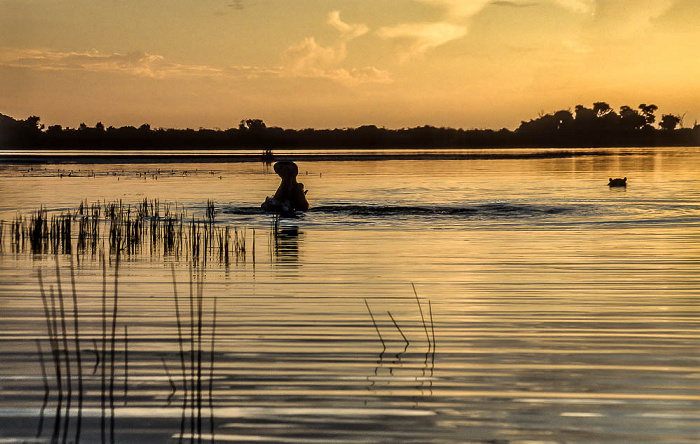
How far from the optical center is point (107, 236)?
872 inches

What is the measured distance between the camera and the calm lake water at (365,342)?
703 centimetres

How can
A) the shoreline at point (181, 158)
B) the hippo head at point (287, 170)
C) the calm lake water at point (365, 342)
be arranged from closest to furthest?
1. the calm lake water at point (365, 342)
2. the hippo head at point (287, 170)
3. the shoreline at point (181, 158)

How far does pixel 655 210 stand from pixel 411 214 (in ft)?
25.9

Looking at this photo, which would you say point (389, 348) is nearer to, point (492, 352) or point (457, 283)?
point (492, 352)

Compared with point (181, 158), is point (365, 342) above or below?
below

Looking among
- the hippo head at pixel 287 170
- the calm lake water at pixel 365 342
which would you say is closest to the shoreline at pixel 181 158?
the hippo head at pixel 287 170

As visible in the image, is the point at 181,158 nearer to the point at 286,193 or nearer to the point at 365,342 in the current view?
the point at 286,193

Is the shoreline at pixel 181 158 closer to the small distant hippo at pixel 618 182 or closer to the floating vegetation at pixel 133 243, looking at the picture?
the small distant hippo at pixel 618 182

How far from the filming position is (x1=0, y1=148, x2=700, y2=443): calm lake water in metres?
7.03

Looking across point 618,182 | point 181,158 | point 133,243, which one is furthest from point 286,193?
point 181,158

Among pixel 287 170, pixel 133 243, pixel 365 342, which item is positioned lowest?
pixel 365 342

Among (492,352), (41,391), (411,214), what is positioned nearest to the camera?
(41,391)

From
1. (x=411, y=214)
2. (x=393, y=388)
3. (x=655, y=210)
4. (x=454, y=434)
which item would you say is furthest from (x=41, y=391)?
(x=655, y=210)

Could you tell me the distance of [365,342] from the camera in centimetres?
991
